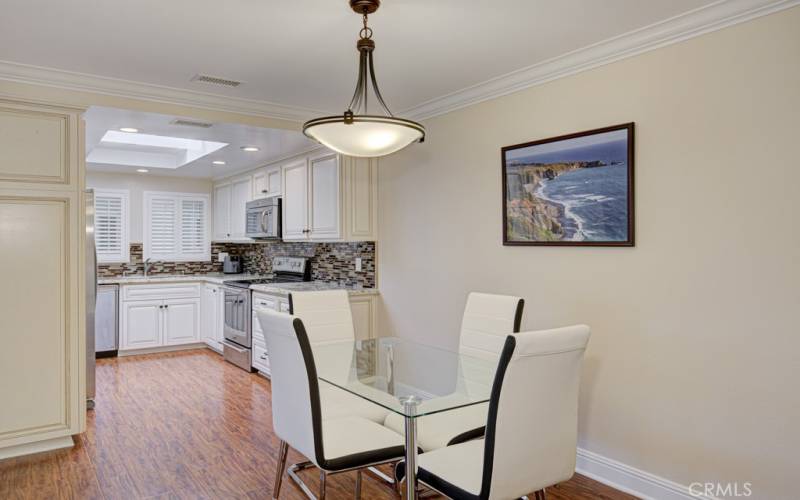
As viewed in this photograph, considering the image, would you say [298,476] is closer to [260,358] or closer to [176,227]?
[260,358]

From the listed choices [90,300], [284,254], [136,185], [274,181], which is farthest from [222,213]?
[90,300]

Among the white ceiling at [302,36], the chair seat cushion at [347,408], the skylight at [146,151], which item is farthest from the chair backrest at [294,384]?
the skylight at [146,151]

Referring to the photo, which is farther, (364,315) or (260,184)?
(260,184)

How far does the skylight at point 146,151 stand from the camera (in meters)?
5.81

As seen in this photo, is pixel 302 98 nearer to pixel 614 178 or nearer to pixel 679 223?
pixel 614 178

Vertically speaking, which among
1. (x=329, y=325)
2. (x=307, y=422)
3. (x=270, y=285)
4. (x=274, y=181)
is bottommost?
(x=307, y=422)

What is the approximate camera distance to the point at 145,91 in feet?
11.7

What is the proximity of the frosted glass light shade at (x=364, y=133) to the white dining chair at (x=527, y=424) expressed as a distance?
105 centimetres

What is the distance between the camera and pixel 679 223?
2.55 meters

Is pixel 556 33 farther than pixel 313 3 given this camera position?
Yes

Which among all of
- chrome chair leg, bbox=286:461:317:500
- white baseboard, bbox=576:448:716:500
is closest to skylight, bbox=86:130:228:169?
chrome chair leg, bbox=286:461:317:500

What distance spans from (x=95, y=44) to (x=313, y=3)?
130 cm

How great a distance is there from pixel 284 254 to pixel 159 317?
160cm

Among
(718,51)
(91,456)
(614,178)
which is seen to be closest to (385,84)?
(614,178)
